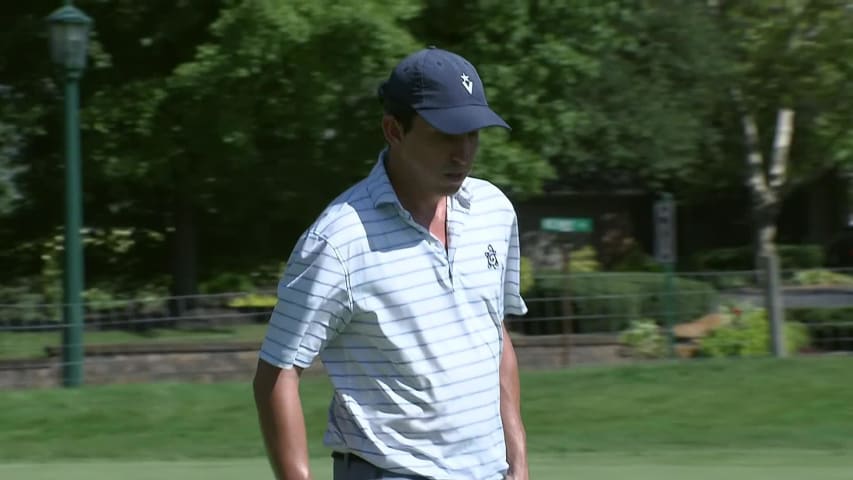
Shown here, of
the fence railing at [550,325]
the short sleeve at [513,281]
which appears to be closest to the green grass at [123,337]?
the fence railing at [550,325]

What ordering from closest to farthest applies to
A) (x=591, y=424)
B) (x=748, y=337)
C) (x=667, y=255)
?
(x=591, y=424) → (x=748, y=337) → (x=667, y=255)

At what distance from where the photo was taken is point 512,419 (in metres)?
3.37

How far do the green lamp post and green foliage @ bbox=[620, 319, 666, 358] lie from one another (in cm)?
495

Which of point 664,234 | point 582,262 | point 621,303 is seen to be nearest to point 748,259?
point 582,262

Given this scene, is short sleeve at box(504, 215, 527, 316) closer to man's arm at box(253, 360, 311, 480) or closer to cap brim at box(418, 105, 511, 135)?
cap brim at box(418, 105, 511, 135)

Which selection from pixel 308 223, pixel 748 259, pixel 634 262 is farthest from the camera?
pixel 748 259

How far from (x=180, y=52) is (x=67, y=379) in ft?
17.7

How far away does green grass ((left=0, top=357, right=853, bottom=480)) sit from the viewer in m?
8.03

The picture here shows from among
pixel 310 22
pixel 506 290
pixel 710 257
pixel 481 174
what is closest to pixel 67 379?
pixel 310 22

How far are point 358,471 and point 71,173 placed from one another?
9.86 m

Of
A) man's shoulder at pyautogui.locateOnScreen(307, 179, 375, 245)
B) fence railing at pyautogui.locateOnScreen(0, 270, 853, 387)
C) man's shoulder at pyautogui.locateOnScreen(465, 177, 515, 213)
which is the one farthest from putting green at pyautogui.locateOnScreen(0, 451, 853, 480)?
fence railing at pyautogui.locateOnScreen(0, 270, 853, 387)

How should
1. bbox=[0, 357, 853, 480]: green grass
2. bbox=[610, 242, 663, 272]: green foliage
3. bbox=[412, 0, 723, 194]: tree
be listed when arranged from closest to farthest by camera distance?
bbox=[0, 357, 853, 480]: green grass, bbox=[412, 0, 723, 194]: tree, bbox=[610, 242, 663, 272]: green foliage

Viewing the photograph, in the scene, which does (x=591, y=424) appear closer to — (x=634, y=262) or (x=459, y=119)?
(x=459, y=119)

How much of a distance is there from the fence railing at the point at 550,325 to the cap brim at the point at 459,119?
Answer: 10464 mm
